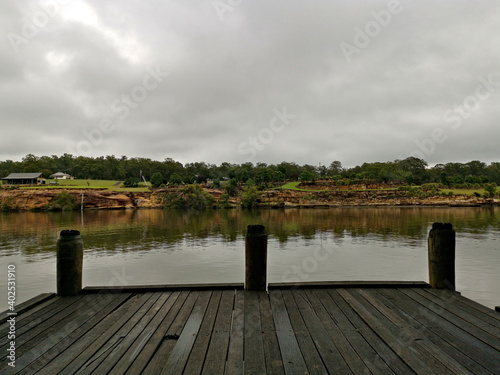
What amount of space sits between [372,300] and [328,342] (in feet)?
5.32

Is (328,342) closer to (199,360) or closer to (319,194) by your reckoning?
(199,360)

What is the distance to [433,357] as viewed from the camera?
9.72 feet

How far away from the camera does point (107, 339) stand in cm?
335

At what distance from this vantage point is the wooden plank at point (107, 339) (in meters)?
2.81

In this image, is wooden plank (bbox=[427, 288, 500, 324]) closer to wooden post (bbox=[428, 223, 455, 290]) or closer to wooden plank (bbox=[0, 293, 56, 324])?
wooden post (bbox=[428, 223, 455, 290])

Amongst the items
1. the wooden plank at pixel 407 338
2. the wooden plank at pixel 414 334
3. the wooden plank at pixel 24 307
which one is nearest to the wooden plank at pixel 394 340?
the wooden plank at pixel 407 338

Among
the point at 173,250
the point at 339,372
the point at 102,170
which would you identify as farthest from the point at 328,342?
the point at 102,170

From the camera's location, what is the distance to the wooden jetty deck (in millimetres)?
2822

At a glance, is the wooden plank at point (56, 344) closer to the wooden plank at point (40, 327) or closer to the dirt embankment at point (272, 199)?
the wooden plank at point (40, 327)

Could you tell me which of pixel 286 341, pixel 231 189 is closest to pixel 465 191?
pixel 231 189

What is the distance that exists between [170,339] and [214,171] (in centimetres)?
12538

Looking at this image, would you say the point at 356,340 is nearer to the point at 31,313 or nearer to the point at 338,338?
the point at 338,338

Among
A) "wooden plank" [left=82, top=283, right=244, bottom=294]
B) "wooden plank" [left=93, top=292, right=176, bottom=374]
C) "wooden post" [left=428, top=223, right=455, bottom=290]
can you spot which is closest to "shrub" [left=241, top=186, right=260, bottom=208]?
"wooden plank" [left=82, top=283, right=244, bottom=294]

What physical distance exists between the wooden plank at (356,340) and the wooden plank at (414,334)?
1.76 ft
